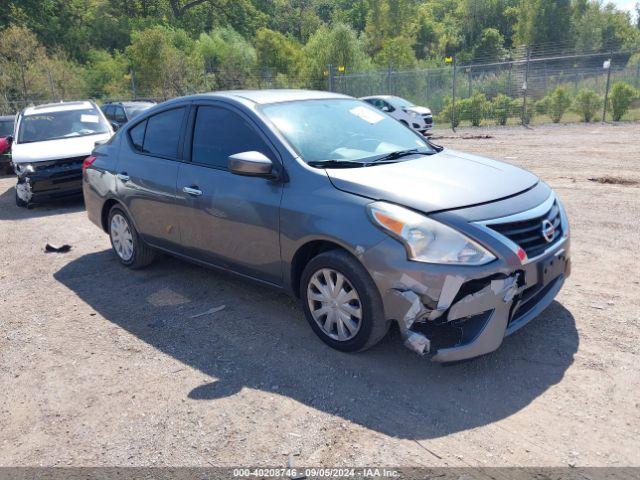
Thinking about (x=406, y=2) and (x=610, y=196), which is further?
(x=406, y=2)

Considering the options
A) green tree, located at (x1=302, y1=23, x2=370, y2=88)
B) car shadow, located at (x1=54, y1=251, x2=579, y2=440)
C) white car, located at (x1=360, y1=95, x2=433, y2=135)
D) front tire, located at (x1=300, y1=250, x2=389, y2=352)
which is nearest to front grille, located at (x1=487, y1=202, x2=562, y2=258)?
car shadow, located at (x1=54, y1=251, x2=579, y2=440)

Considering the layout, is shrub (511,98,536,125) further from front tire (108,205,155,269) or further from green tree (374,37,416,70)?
front tire (108,205,155,269)

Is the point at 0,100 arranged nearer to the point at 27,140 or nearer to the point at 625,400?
the point at 27,140

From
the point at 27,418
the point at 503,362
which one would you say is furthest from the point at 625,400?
the point at 27,418

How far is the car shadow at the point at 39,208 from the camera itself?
30.9ft

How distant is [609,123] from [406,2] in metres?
55.3

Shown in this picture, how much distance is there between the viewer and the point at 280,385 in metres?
3.54

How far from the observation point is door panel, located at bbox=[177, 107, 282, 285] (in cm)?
413

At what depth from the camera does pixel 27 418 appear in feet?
11.1

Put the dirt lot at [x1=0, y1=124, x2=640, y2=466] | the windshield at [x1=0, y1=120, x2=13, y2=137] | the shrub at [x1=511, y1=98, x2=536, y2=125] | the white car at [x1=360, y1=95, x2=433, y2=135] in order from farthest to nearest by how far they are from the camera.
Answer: the shrub at [x1=511, y1=98, x2=536, y2=125], the white car at [x1=360, y1=95, x2=433, y2=135], the windshield at [x1=0, y1=120, x2=13, y2=137], the dirt lot at [x1=0, y1=124, x2=640, y2=466]

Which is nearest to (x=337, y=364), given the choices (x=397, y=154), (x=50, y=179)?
(x=397, y=154)

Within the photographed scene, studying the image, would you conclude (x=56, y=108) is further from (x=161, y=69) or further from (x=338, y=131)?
(x=161, y=69)

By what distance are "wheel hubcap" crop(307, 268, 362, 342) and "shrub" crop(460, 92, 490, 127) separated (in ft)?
70.3

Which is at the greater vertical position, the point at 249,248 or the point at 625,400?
the point at 249,248
